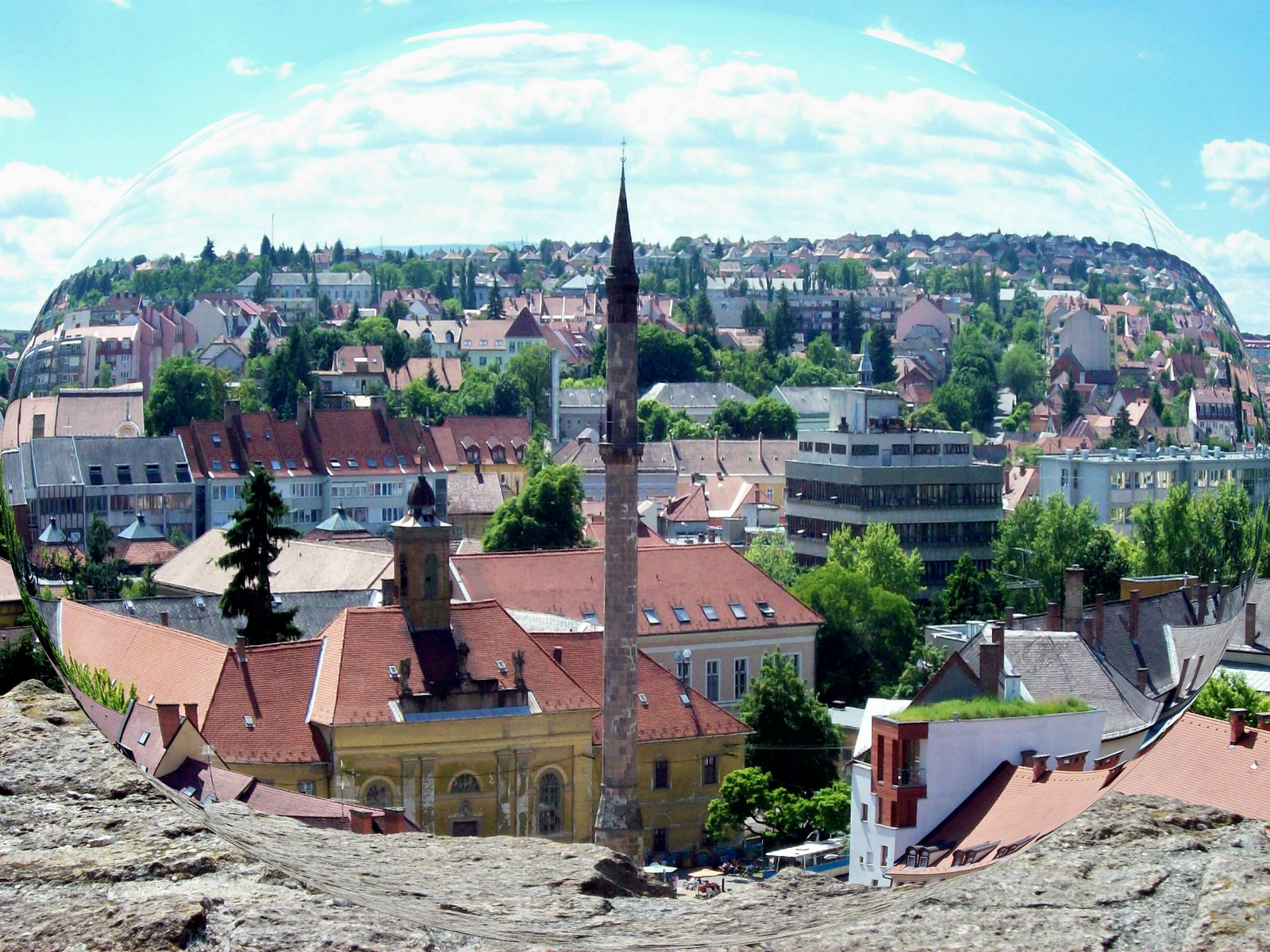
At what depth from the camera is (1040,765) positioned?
2846mm

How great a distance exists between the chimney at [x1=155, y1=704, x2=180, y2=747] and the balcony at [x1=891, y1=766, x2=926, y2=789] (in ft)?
4.23

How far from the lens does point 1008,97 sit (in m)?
3.45

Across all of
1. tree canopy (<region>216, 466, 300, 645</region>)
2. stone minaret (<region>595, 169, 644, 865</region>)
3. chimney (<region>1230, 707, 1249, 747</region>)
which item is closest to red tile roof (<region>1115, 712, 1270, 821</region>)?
chimney (<region>1230, 707, 1249, 747</region>)

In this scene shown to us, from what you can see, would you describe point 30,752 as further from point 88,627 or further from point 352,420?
point 352,420

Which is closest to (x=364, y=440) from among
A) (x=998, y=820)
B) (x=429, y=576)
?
(x=429, y=576)

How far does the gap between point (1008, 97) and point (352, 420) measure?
1.56m

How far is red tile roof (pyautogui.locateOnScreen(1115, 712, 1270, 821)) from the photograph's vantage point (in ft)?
9.77

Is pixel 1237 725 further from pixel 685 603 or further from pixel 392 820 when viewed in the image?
pixel 392 820

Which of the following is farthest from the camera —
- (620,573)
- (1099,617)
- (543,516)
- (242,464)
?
(543,516)

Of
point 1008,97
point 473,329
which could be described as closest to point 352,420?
point 473,329

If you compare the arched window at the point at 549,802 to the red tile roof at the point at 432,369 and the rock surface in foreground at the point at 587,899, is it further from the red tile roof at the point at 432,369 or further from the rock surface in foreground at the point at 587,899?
the red tile roof at the point at 432,369

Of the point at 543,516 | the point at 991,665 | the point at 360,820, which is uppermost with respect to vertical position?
the point at 543,516

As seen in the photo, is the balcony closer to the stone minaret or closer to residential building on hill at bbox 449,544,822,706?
residential building on hill at bbox 449,544,822,706

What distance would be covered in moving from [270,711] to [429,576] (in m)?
0.36
